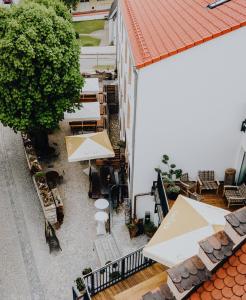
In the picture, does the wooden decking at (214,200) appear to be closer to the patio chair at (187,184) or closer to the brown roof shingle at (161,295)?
the patio chair at (187,184)

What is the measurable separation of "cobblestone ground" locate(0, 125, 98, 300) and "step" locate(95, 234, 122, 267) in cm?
52

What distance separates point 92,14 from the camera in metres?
52.4

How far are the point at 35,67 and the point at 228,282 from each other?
50.7ft

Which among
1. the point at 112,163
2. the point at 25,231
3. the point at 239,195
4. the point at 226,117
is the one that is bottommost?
the point at 25,231

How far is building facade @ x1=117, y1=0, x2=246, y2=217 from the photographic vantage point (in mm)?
14703

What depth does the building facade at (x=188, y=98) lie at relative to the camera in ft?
48.2

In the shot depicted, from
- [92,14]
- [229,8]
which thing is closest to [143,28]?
[229,8]

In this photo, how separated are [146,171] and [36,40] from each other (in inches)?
331

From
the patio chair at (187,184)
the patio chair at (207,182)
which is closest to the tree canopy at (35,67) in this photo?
the patio chair at (187,184)

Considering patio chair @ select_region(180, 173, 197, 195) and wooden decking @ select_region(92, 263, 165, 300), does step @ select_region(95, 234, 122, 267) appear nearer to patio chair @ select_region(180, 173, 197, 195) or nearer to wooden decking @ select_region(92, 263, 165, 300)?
wooden decking @ select_region(92, 263, 165, 300)

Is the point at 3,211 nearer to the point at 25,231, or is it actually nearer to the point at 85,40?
the point at 25,231

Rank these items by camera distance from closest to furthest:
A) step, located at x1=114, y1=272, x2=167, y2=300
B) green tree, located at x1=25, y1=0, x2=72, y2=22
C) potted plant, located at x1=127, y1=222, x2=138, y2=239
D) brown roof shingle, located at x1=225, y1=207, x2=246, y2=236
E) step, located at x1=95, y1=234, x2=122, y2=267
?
brown roof shingle, located at x1=225, y1=207, x2=246, y2=236 < step, located at x1=114, y1=272, x2=167, y2=300 < step, located at x1=95, y1=234, x2=122, y2=267 < potted plant, located at x1=127, y1=222, x2=138, y2=239 < green tree, located at x1=25, y1=0, x2=72, y2=22

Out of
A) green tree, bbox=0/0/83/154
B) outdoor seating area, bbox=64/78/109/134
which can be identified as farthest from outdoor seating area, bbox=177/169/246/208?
outdoor seating area, bbox=64/78/109/134

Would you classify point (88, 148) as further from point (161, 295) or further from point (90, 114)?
point (161, 295)
